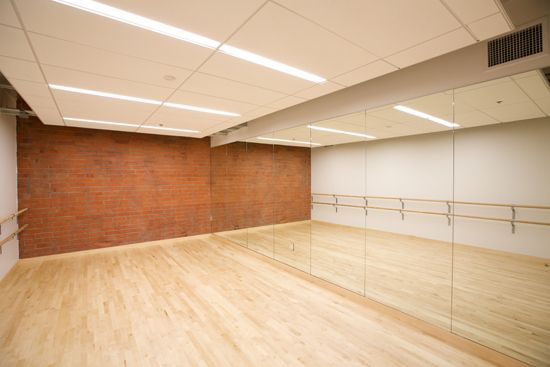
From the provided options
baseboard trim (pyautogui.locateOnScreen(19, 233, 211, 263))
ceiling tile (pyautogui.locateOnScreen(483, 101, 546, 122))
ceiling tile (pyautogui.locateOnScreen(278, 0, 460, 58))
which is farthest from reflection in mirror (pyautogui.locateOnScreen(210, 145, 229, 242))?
ceiling tile (pyautogui.locateOnScreen(483, 101, 546, 122))

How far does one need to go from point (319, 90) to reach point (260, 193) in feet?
8.92

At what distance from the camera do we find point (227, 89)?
2891 mm

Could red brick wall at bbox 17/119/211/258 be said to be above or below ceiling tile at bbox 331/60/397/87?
below

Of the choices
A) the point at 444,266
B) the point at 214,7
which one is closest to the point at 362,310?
the point at 444,266

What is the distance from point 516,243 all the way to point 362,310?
175 centimetres

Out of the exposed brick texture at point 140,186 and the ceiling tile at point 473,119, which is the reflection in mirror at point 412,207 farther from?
the exposed brick texture at point 140,186

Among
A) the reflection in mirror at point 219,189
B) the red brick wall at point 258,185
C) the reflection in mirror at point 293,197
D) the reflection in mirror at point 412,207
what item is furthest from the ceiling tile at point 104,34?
the reflection in mirror at point 219,189

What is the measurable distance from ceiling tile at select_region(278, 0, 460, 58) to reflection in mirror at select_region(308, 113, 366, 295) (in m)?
1.34

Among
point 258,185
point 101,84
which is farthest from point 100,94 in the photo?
point 258,185

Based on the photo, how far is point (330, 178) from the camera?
367cm

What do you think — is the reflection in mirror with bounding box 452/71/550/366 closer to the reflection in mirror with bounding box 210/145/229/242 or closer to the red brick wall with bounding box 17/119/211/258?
the reflection in mirror with bounding box 210/145/229/242

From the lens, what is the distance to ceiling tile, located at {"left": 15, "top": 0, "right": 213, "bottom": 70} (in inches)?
59.6

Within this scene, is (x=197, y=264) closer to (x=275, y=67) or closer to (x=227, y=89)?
(x=227, y=89)

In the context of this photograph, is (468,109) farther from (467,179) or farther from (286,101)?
(286,101)
